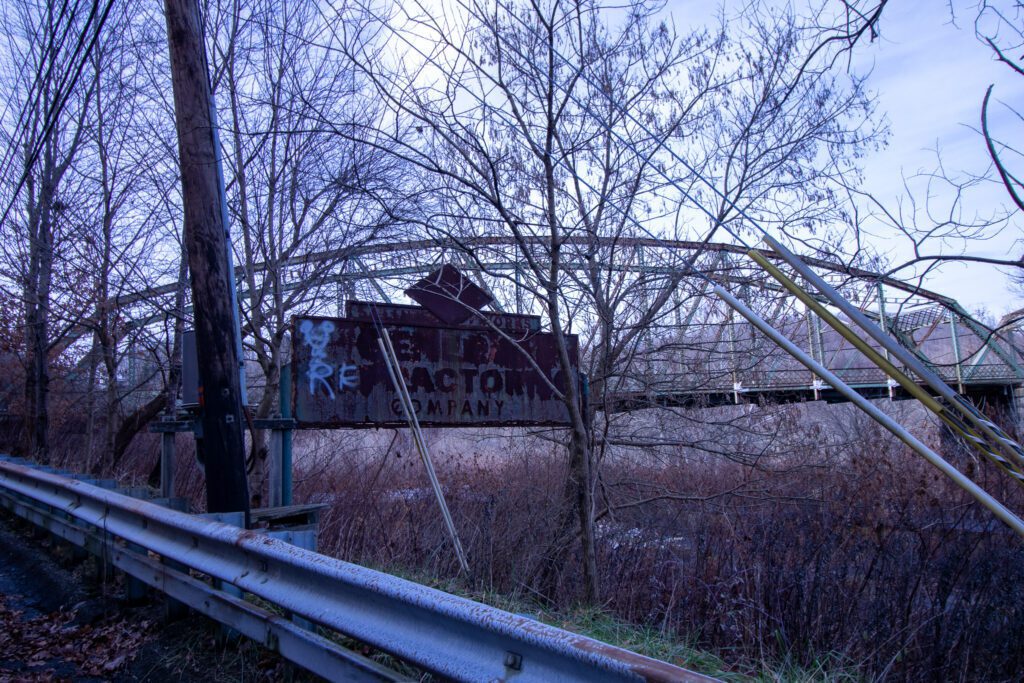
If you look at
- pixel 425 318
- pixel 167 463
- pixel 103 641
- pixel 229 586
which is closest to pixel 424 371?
pixel 425 318

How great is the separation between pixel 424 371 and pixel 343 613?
523cm

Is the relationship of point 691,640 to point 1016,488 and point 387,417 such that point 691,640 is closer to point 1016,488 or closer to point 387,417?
Result: point 387,417

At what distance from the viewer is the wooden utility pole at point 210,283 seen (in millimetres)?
5691

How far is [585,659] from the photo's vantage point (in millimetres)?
2281

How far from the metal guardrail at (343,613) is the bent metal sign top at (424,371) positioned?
2.41 metres

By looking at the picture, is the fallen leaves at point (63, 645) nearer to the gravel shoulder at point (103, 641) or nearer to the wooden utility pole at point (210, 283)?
the gravel shoulder at point (103, 641)

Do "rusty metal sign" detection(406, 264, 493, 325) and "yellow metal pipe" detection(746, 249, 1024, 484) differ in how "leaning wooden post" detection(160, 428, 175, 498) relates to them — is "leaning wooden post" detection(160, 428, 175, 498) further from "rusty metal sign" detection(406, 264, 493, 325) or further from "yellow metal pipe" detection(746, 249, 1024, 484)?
"yellow metal pipe" detection(746, 249, 1024, 484)

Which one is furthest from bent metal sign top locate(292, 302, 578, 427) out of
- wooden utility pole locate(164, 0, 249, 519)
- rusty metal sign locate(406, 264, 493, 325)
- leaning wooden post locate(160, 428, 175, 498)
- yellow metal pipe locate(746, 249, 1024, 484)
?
yellow metal pipe locate(746, 249, 1024, 484)

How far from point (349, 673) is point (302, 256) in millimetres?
7952

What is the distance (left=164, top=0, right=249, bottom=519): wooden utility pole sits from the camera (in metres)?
5.69

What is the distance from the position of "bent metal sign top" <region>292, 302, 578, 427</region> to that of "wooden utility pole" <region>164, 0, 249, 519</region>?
1.68 m

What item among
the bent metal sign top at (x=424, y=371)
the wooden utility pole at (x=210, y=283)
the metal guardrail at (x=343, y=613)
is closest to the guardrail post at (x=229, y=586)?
the metal guardrail at (x=343, y=613)

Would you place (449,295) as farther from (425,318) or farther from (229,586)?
(229,586)

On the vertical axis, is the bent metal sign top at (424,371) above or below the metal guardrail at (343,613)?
above
